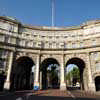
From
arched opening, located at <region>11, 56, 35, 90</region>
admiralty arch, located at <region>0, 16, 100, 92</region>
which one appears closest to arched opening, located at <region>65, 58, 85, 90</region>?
admiralty arch, located at <region>0, 16, 100, 92</region>

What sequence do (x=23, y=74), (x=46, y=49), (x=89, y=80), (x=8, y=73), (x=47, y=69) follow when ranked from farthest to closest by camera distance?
(x=47, y=69), (x=23, y=74), (x=46, y=49), (x=89, y=80), (x=8, y=73)

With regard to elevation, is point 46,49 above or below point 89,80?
above

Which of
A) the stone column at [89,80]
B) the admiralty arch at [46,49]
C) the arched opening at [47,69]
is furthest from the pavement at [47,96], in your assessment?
the arched opening at [47,69]

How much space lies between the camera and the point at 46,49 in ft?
117

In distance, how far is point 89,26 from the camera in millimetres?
36438

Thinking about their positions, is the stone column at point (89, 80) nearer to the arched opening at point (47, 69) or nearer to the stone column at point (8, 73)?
the arched opening at point (47, 69)

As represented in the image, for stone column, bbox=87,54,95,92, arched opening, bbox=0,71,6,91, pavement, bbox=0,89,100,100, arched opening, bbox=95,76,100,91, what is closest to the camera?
pavement, bbox=0,89,100,100

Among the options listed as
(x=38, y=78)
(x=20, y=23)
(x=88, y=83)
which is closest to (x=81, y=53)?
(x=88, y=83)

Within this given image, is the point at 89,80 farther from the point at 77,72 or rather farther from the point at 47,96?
the point at 77,72

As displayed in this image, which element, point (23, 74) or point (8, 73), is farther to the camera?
point (23, 74)

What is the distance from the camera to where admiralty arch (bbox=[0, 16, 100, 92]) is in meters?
32.0

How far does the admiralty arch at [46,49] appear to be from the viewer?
1258 inches

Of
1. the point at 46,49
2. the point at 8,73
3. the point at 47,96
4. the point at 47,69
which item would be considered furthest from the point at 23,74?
the point at 47,96

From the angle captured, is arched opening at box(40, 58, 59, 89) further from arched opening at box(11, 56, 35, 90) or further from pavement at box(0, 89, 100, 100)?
pavement at box(0, 89, 100, 100)
